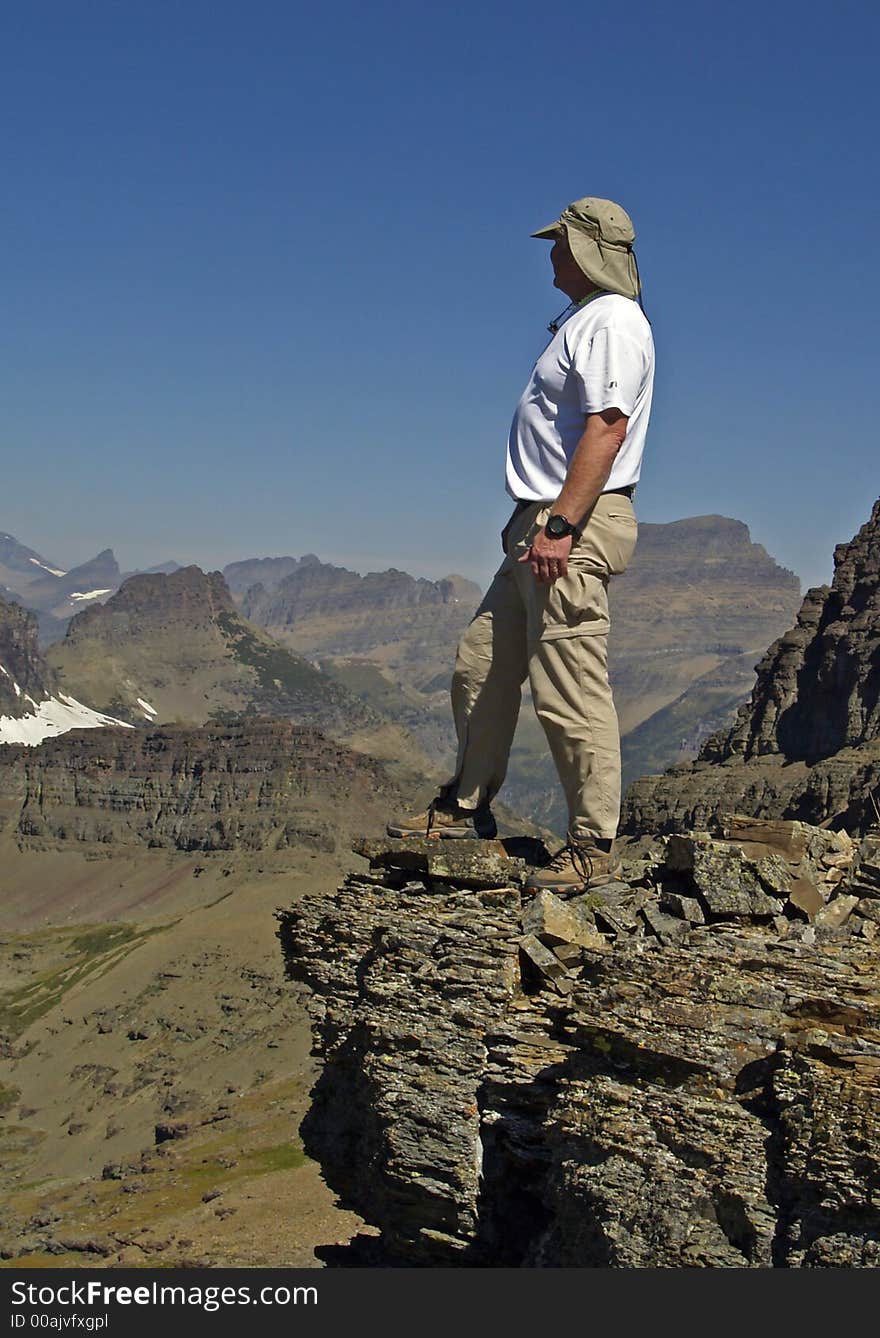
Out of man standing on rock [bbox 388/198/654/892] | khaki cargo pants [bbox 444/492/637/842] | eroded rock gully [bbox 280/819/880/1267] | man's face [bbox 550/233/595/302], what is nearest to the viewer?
eroded rock gully [bbox 280/819/880/1267]

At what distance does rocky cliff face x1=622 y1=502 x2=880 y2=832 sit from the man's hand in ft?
333

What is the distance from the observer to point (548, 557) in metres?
12.4

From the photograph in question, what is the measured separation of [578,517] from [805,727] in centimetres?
13491

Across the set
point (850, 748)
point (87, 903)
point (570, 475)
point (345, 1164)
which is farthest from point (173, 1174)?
point (87, 903)

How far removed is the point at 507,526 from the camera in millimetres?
13688

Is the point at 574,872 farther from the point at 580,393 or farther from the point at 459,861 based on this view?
the point at 580,393

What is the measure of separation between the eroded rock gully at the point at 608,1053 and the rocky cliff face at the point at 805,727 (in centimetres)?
10006

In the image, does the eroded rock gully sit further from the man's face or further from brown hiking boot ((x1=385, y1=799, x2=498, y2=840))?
the man's face

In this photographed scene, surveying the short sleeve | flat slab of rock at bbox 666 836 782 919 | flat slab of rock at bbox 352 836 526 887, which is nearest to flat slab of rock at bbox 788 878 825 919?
flat slab of rock at bbox 666 836 782 919

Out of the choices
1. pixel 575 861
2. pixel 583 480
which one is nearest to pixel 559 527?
pixel 583 480

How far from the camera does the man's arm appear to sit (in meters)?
12.4

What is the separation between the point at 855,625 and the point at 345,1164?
136120 mm

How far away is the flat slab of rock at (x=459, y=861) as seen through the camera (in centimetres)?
1340

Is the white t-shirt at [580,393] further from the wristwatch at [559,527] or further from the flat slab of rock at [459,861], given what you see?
the flat slab of rock at [459,861]
